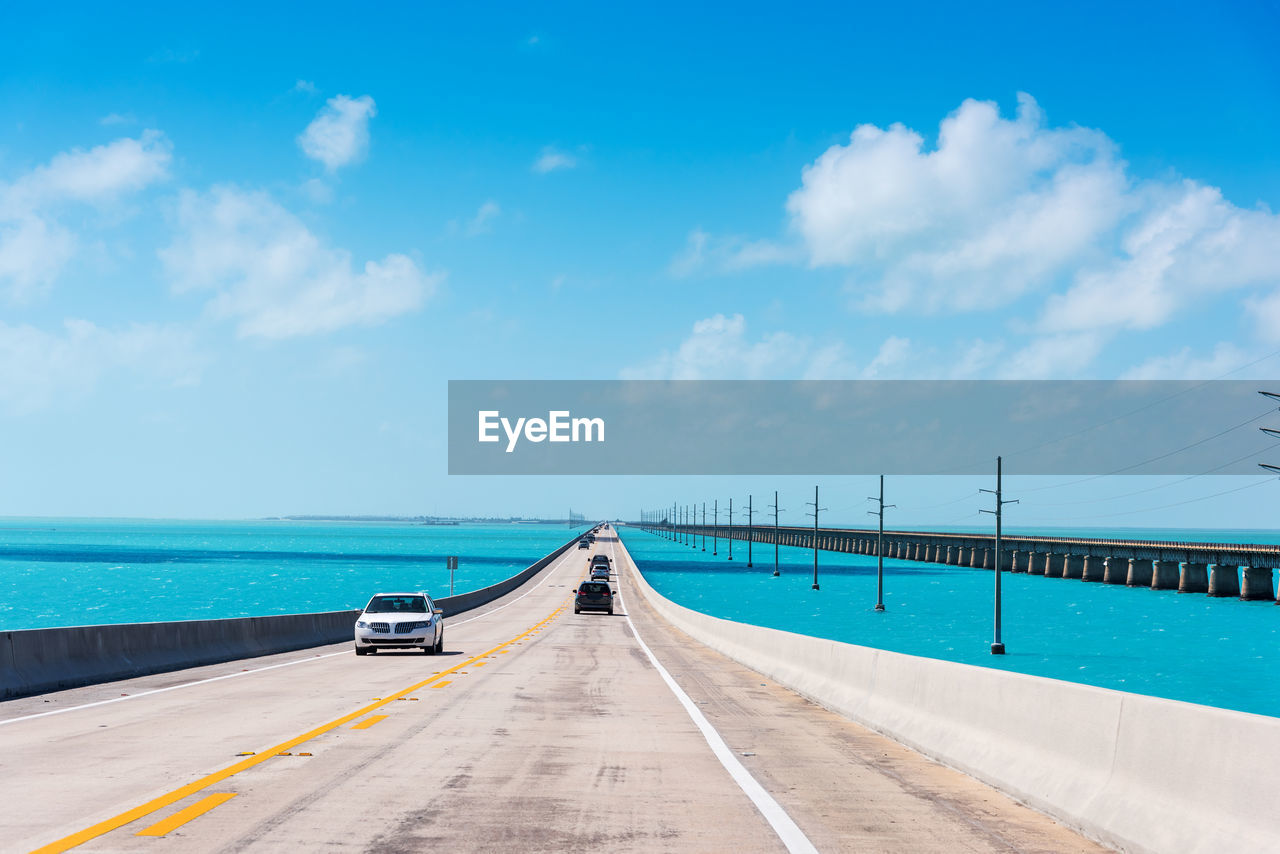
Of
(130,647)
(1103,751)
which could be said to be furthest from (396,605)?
(1103,751)

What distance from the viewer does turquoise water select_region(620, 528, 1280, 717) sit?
5650 centimetres

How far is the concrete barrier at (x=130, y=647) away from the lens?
17859 millimetres

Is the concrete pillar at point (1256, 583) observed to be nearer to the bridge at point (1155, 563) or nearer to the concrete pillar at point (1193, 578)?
the bridge at point (1155, 563)

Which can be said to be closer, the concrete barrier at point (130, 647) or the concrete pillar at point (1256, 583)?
the concrete barrier at point (130, 647)

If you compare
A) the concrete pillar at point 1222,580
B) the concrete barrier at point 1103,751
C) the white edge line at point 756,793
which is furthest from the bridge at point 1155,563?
the concrete barrier at point 1103,751

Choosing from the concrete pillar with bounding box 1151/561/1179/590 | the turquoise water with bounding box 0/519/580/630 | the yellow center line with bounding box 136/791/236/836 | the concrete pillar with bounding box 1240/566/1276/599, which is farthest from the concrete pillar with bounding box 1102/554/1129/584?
the yellow center line with bounding box 136/791/236/836

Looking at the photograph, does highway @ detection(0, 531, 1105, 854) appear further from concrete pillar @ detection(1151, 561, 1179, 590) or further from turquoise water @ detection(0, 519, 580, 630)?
concrete pillar @ detection(1151, 561, 1179, 590)

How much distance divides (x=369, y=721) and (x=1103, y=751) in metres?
8.72

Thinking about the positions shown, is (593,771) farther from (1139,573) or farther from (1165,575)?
(1139,573)

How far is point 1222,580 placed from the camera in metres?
131

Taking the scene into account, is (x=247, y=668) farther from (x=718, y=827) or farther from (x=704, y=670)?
(x=718, y=827)

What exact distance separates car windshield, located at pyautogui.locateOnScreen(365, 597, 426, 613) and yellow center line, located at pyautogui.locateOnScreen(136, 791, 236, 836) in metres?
20.8

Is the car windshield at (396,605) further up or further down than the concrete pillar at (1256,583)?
further up

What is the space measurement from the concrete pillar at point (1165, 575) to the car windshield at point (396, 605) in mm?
129125
